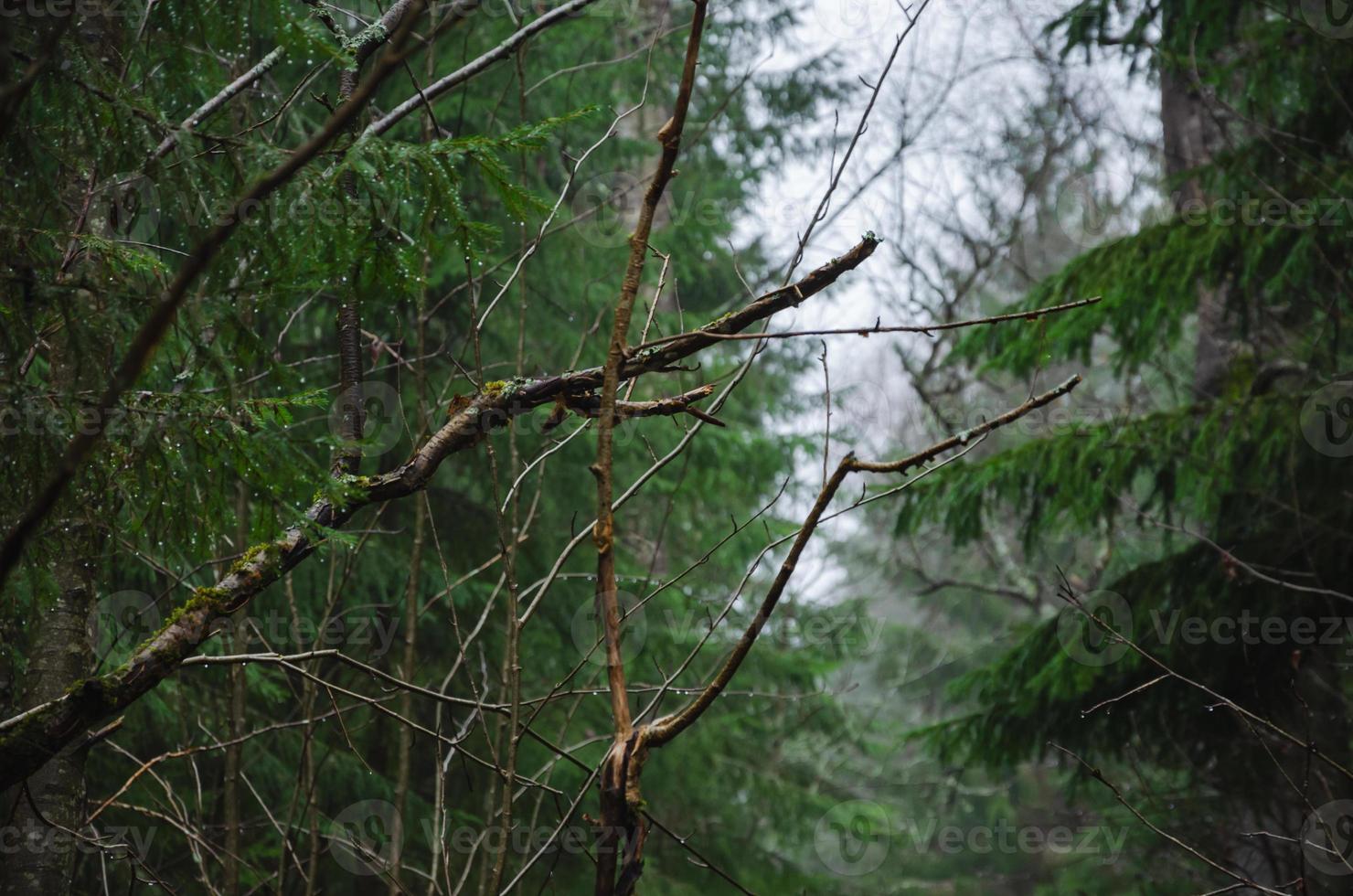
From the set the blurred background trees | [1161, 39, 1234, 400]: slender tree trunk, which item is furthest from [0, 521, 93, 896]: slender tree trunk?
[1161, 39, 1234, 400]: slender tree trunk

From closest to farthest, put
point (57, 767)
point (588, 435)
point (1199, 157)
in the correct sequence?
point (57, 767), point (588, 435), point (1199, 157)

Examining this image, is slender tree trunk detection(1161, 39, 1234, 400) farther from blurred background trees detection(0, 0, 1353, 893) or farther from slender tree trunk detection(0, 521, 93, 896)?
slender tree trunk detection(0, 521, 93, 896)

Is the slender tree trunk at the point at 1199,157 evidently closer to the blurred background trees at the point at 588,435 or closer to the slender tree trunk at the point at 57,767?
the blurred background trees at the point at 588,435

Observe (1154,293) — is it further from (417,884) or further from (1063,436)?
(417,884)

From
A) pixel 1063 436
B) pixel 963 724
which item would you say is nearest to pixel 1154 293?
pixel 1063 436

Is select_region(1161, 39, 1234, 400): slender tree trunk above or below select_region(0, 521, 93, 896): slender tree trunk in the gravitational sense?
above

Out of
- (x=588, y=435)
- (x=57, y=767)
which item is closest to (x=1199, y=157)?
(x=588, y=435)

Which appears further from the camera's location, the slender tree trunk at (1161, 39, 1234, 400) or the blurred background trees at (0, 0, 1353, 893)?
the slender tree trunk at (1161, 39, 1234, 400)

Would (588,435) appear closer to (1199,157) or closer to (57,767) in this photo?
(57,767)

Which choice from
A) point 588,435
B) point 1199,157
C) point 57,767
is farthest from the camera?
point 1199,157

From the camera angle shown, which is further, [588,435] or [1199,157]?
[1199,157]

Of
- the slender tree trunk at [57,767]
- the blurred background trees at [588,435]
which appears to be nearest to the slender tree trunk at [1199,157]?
the blurred background trees at [588,435]

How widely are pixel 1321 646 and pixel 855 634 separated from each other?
240 inches

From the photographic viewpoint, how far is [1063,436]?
549cm
